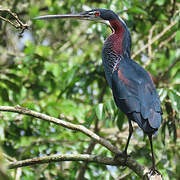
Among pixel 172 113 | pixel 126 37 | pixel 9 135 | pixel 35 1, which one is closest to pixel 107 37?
pixel 126 37

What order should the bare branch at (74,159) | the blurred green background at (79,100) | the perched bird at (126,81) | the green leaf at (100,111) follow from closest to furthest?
1. the bare branch at (74,159)
2. the perched bird at (126,81)
3. the green leaf at (100,111)
4. the blurred green background at (79,100)

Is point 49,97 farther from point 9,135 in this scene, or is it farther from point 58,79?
point 9,135

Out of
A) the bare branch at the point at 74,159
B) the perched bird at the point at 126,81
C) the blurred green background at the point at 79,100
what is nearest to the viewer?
the bare branch at the point at 74,159

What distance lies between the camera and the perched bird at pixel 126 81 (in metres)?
3.11

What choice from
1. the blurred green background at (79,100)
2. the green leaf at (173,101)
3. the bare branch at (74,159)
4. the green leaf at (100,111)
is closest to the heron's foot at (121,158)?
the bare branch at (74,159)

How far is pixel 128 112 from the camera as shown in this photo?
319 cm

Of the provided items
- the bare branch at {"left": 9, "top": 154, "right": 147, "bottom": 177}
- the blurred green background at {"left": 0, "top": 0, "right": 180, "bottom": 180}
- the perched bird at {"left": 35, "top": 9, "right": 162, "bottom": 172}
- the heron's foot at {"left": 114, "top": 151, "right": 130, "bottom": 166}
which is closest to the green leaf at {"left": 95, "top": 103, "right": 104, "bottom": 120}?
the blurred green background at {"left": 0, "top": 0, "right": 180, "bottom": 180}

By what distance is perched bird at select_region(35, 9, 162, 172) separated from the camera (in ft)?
10.2

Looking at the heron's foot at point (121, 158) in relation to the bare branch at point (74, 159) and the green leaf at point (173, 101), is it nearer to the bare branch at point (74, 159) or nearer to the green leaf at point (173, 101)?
the bare branch at point (74, 159)

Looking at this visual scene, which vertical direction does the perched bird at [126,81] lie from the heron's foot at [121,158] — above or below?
above

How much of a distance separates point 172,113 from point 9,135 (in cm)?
208

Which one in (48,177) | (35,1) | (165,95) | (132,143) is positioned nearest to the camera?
(165,95)

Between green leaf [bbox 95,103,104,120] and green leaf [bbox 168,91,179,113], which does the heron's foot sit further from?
green leaf [bbox 168,91,179,113]

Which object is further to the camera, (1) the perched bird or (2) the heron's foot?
(1) the perched bird
